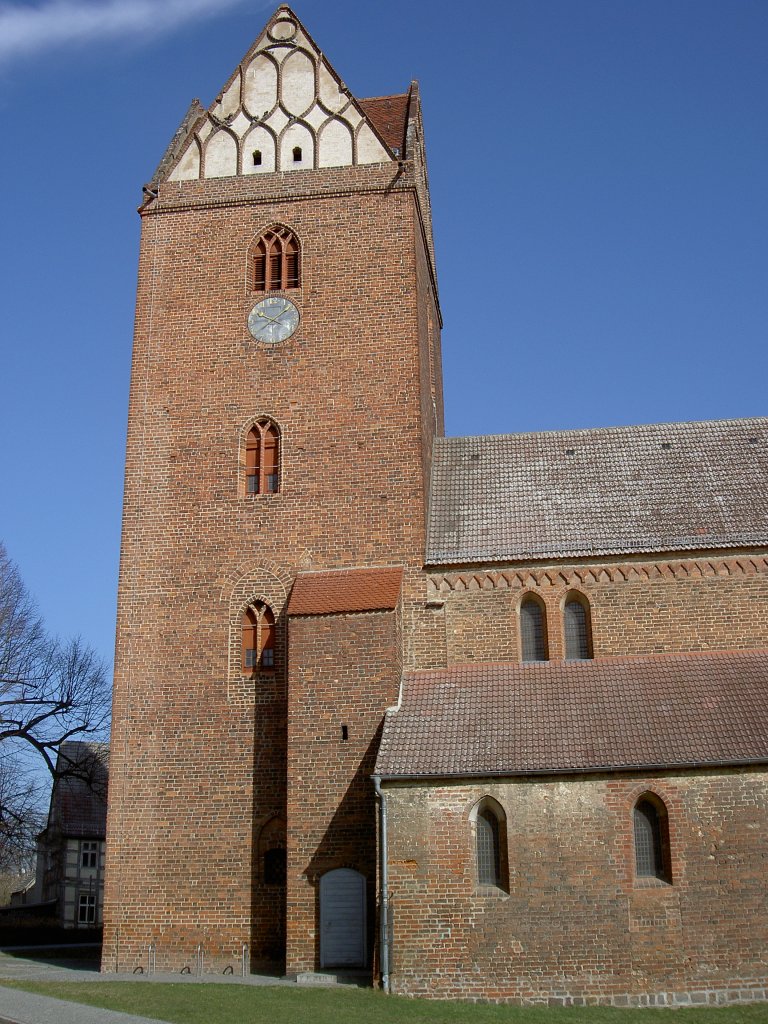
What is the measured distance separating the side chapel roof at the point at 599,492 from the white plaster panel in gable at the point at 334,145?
6.26 meters

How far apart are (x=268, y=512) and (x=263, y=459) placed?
1.16 metres

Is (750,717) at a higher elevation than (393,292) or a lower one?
lower

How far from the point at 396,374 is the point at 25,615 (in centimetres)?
1699

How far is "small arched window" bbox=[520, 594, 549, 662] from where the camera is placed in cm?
1983

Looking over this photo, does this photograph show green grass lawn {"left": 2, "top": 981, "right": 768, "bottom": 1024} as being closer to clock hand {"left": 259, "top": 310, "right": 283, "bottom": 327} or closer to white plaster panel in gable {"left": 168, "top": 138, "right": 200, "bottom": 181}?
clock hand {"left": 259, "top": 310, "right": 283, "bottom": 327}

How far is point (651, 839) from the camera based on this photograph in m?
16.4

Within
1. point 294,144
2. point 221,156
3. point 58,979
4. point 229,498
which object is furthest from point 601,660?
point 221,156

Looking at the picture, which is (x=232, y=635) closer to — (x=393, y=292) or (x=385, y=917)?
(x=385, y=917)

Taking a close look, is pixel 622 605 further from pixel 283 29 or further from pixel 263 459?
pixel 283 29

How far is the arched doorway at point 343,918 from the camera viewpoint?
56.3 ft

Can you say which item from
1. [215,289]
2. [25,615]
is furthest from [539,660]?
[25,615]

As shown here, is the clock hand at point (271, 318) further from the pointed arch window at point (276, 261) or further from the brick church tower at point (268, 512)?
the pointed arch window at point (276, 261)

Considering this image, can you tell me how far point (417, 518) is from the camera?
66.9 ft

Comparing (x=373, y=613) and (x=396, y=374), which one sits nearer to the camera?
(x=373, y=613)
